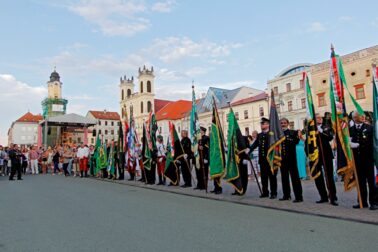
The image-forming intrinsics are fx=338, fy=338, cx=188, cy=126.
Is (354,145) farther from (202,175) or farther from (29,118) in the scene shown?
(29,118)

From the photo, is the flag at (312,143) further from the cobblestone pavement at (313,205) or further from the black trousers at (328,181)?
the cobblestone pavement at (313,205)

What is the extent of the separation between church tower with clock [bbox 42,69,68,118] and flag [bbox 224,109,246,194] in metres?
58.4

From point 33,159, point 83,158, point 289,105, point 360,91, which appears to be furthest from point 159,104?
point 83,158

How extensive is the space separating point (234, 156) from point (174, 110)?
76350mm

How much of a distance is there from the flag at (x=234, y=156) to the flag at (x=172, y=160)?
2.99m

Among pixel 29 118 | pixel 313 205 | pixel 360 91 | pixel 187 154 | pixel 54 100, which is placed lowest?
pixel 313 205

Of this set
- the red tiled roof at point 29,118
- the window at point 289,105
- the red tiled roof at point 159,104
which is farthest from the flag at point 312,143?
the red tiled roof at point 29,118

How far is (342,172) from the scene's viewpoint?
761 centimetres

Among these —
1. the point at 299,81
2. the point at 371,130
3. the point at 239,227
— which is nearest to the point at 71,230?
the point at 239,227

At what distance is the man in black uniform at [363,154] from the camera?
711 centimetres

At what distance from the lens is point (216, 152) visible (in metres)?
10.5

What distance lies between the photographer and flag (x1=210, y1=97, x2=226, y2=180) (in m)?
10.3

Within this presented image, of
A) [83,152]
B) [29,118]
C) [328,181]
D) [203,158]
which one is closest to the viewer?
[328,181]

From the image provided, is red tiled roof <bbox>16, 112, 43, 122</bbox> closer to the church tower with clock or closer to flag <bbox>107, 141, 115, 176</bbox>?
the church tower with clock
